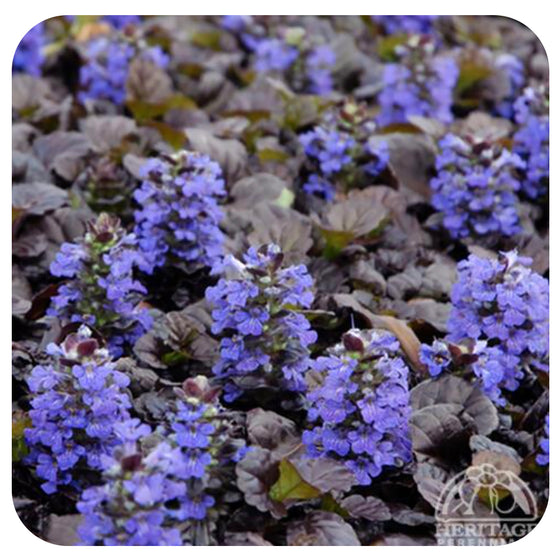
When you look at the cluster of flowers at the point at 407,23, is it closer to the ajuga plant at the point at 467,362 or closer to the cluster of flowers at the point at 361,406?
the ajuga plant at the point at 467,362

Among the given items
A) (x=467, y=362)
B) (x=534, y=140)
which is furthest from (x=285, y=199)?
(x=467, y=362)

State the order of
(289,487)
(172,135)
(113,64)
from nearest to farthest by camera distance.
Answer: (289,487), (172,135), (113,64)

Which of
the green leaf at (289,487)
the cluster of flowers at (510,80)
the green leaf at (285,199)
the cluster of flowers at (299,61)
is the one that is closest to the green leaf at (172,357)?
the green leaf at (289,487)

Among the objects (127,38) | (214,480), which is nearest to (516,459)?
(214,480)

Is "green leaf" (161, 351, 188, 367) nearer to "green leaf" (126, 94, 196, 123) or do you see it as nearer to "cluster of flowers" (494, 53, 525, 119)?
"green leaf" (126, 94, 196, 123)

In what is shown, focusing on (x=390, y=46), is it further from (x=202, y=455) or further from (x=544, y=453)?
(x=202, y=455)

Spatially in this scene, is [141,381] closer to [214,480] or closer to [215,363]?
[215,363]
